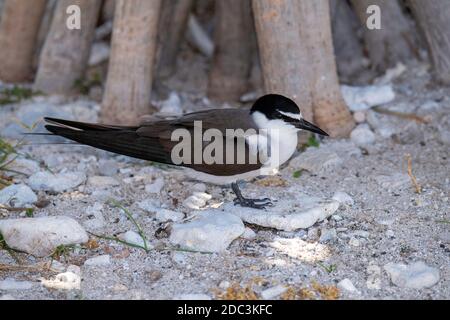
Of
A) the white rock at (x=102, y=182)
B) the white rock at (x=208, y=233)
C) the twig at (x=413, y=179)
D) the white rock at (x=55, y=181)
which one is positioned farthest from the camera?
the white rock at (x=102, y=182)

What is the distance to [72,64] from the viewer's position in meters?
6.60

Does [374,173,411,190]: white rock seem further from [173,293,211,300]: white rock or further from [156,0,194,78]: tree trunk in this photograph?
[156,0,194,78]: tree trunk

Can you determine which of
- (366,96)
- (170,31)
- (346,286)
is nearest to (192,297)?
(346,286)

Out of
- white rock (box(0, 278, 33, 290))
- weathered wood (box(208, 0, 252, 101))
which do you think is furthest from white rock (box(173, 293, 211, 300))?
weathered wood (box(208, 0, 252, 101))

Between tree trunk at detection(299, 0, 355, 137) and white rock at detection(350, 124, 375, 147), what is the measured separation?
0.18ft

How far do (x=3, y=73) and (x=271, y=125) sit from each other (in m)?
3.18

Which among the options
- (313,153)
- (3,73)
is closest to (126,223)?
(313,153)

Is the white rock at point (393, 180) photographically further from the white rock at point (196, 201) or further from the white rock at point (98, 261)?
the white rock at point (98, 261)

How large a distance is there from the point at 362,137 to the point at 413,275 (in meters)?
2.06

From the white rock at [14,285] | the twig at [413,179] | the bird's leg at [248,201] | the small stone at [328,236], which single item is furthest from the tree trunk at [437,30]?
the white rock at [14,285]

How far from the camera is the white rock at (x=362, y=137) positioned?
5781mm

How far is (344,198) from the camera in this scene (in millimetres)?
4785

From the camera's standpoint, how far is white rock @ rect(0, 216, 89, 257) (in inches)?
164

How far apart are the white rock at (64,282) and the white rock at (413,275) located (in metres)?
1.59
